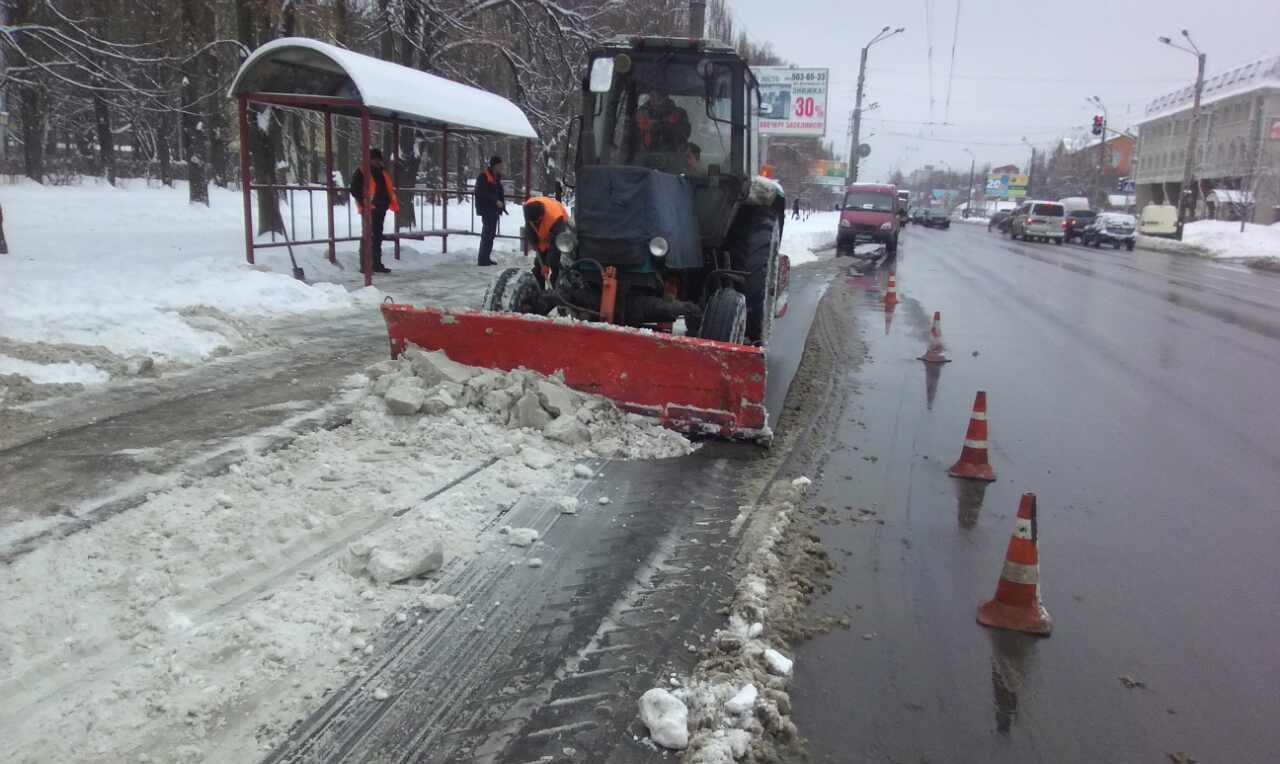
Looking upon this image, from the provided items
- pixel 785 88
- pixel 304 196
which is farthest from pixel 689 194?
pixel 785 88

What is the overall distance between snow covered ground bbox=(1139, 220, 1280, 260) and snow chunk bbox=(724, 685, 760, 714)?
43795 millimetres

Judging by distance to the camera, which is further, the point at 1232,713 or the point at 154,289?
the point at 154,289

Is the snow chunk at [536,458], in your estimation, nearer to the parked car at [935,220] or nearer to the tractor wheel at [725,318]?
the tractor wheel at [725,318]

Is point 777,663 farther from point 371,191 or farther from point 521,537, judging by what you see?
point 371,191

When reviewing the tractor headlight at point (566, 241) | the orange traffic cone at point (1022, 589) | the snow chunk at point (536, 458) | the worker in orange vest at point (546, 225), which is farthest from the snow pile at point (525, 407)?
the orange traffic cone at point (1022, 589)

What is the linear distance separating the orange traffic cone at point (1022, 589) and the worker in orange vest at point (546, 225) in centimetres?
414

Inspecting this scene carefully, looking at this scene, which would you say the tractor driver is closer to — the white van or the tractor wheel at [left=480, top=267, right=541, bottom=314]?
the tractor wheel at [left=480, top=267, right=541, bottom=314]

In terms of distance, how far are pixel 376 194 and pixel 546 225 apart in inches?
296

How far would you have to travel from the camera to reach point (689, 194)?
22.7ft

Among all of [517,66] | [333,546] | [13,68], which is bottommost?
[333,546]

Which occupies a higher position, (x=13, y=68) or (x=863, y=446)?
(x=13, y=68)

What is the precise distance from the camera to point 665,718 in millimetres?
2889

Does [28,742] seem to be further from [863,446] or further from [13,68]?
[13,68]

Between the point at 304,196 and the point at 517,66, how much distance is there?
16.9 meters
